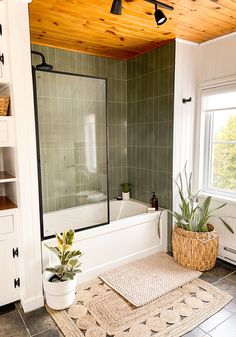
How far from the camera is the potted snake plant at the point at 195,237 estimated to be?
8.34ft

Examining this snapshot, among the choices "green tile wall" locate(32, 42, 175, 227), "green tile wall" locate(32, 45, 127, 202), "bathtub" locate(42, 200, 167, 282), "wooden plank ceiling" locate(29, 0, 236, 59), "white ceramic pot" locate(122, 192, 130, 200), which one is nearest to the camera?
"wooden plank ceiling" locate(29, 0, 236, 59)

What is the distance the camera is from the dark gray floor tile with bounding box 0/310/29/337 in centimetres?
181

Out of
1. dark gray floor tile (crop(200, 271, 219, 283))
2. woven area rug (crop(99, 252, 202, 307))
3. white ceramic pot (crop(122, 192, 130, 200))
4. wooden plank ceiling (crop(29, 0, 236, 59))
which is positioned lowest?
dark gray floor tile (crop(200, 271, 219, 283))

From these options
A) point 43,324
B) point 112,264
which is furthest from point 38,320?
point 112,264

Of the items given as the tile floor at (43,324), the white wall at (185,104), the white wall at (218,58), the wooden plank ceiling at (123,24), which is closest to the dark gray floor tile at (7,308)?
the tile floor at (43,324)

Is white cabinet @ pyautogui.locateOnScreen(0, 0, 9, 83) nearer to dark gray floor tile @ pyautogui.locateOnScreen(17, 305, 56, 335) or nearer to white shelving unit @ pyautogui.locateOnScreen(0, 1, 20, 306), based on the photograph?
white shelving unit @ pyautogui.locateOnScreen(0, 1, 20, 306)

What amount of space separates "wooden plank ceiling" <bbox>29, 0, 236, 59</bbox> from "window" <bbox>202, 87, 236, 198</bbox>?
66 centimetres

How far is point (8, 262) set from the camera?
6.63 ft

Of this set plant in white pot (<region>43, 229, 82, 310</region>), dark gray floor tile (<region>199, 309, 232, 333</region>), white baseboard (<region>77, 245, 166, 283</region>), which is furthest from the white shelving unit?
dark gray floor tile (<region>199, 309, 232, 333</region>)

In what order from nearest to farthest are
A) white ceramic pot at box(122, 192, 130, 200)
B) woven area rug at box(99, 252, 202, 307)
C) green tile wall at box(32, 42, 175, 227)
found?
Answer: woven area rug at box(99, 252, 202, 307) < green tile wall at box(32, 42, 175, 227) < white ceramic pot at box(122, 192, 130, 200)

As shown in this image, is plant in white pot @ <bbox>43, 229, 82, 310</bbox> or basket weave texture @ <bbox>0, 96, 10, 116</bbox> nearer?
basket weave texture @ <bbox>0, 96, 10, 116</bbox>

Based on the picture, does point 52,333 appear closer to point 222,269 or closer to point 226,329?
point 226,329

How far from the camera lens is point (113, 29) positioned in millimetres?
2424

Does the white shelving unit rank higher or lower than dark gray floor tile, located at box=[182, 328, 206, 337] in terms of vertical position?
higher
